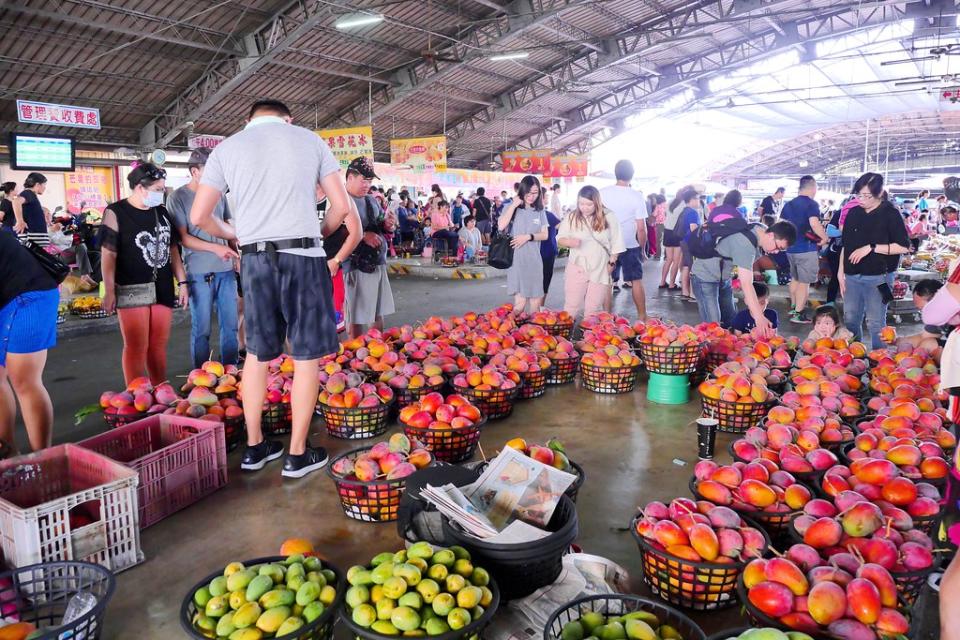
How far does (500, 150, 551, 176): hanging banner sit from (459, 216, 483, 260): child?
10683 mm

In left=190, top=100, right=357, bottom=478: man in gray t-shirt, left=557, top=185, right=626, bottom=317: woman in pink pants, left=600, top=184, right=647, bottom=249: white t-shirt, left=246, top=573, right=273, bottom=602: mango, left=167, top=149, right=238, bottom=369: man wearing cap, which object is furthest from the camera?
left=600, top=184, right=647, bottom=249: white t-shirt

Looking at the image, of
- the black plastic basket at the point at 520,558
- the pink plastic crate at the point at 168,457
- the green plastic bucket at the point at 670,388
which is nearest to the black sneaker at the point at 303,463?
the pink plastic crate at the point at 168,457

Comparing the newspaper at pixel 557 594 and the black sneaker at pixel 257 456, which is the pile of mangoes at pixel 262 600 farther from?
the black sneaker at pixel 257 456

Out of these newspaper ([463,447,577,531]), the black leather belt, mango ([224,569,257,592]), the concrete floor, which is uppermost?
the black leather belt

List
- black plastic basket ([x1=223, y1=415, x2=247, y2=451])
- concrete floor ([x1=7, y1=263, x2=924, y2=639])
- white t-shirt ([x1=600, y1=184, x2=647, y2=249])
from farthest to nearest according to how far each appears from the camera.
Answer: white t-shirt ([x1=600, y1=184, x2=647, y2=249]), black plastic basket ([x1=223, y1=415, x2=247, y2=451]), concrete floor ([x1=7, y1=263, x2=924, y2=639])

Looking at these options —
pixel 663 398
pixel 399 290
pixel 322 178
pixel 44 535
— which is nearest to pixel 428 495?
pixel 44 535

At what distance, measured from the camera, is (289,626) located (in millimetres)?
1576

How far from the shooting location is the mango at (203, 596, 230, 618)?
163 cm

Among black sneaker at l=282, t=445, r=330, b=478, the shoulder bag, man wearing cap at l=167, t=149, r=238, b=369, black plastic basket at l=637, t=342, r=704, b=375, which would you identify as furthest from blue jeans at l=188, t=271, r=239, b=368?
black plastic basket at l=637, t=342, r=704, b=375

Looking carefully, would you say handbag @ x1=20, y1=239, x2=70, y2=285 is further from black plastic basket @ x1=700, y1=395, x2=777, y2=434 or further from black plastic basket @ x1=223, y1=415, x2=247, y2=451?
black plastic basket @ x1=700, y1=395, x2=777, y2=434

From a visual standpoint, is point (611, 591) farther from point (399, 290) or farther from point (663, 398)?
point (399, 290)

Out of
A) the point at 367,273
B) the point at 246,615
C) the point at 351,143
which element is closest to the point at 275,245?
the point at 246,615

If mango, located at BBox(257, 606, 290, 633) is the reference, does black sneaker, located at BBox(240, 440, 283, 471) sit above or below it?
below

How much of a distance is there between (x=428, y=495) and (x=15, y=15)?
1402 cm
